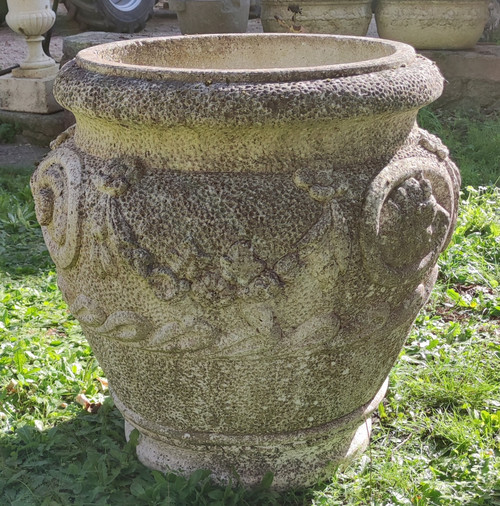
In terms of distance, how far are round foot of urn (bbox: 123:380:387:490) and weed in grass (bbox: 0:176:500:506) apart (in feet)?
0.11

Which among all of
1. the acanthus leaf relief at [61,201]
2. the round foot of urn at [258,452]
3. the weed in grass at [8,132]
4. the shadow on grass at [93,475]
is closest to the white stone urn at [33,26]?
the weed in grass at [8,132]

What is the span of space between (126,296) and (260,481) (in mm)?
660

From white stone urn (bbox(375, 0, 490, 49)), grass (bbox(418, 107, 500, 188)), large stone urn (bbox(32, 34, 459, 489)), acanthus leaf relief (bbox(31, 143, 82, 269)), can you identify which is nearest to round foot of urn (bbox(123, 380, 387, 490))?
large stone urn (bbox(32, 34, 459, 489))

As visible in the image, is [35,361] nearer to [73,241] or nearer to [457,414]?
[73,241]

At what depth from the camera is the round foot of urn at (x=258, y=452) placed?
194 centimetres

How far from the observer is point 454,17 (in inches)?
220

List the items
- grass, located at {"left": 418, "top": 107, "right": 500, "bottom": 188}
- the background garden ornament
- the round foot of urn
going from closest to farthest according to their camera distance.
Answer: the round foot of urn → grass, located at {"left": 418, "top": 107, "right": 500, "bottom": 188} → the background garden ornament

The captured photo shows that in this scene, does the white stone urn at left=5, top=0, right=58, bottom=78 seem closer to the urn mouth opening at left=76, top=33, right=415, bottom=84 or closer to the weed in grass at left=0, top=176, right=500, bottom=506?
the weed in grass at left=0, top=176, right=500, bottom=506

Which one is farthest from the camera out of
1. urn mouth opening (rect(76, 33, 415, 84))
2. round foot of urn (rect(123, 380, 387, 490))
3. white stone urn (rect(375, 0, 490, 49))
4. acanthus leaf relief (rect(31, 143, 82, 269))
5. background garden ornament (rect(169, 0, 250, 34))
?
background garden ornament (rect(169, 0, 250, 34))

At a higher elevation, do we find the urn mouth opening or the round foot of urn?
the urn mouth opening

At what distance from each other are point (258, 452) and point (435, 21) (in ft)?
14.9

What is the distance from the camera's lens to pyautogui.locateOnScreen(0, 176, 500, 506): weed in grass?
202 cm

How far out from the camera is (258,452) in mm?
1971

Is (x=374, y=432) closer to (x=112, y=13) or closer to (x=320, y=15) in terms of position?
(x=320, y=15)
